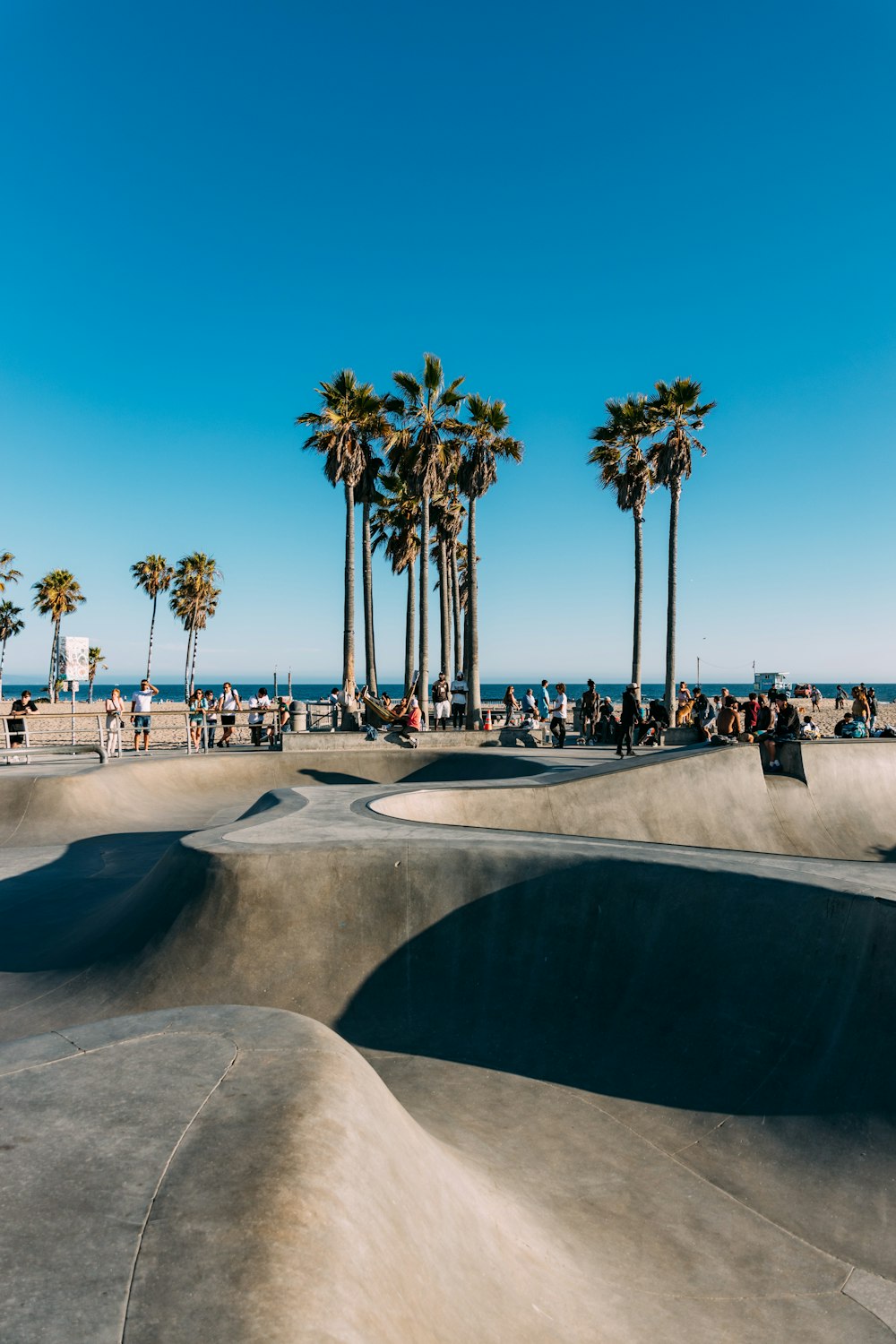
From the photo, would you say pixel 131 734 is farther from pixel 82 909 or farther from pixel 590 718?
pixel 82 909

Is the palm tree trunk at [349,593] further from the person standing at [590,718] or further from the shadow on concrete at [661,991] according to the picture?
the shadow on concrete at [661,991]

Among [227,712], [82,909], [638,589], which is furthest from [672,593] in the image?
[82,909]

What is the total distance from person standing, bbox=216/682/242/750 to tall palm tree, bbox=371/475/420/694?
9517mm

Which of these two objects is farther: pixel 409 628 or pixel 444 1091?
pixel 409 628

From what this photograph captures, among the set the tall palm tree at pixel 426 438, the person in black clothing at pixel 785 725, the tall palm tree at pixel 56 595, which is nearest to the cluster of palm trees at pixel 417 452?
the tall palm tree at pixel 426 438

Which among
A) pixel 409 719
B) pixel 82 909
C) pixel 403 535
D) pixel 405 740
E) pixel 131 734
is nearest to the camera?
pixel 82 909

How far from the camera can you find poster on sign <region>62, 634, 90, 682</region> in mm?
21641

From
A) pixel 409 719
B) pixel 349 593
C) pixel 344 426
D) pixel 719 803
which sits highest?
pixel 344 426

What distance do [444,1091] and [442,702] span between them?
68.2 ft

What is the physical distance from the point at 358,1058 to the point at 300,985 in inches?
112

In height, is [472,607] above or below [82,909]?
above

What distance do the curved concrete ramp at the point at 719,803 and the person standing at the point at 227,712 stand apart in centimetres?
1313

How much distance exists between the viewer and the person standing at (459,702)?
24.6 m

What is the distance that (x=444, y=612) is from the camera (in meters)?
39.4
